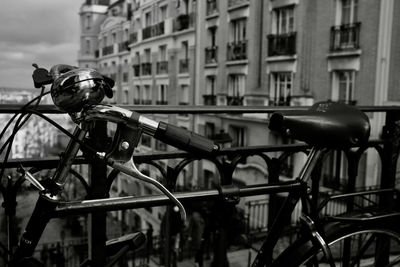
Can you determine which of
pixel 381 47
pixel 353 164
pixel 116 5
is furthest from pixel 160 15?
pixel 353 164

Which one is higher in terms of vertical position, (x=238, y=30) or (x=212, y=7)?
(x=212, y=7)

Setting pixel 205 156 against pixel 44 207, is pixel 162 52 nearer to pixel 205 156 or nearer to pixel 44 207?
pixel 205 156

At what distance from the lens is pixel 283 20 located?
9.96 metres

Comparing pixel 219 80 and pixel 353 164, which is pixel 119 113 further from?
pixel 219 80

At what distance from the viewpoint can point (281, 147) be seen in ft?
4.65

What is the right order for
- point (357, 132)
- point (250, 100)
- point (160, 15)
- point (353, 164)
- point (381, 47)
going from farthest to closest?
1. point (160, 15)
2. point (250, 100)
3. point (381, 47)
4. point (353, 164)
5. point (357, 132)

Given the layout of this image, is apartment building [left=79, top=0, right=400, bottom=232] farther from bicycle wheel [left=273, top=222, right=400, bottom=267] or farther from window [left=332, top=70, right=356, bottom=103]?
bicycle wheel [left=273, top=222, right=400, bottom=267]

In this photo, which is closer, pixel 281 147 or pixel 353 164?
pixel 281 147

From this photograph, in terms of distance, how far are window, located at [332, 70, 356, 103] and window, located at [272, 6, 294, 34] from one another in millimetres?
1713

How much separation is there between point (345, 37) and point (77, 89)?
8.43 meters

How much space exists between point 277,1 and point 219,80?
10.2 ft

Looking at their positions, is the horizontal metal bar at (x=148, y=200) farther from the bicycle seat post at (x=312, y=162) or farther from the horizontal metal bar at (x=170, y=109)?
the horizontal metal bar at (x=170, y=109)

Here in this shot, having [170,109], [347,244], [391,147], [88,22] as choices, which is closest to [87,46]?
[88,22]

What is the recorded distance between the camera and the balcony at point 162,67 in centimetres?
1448
